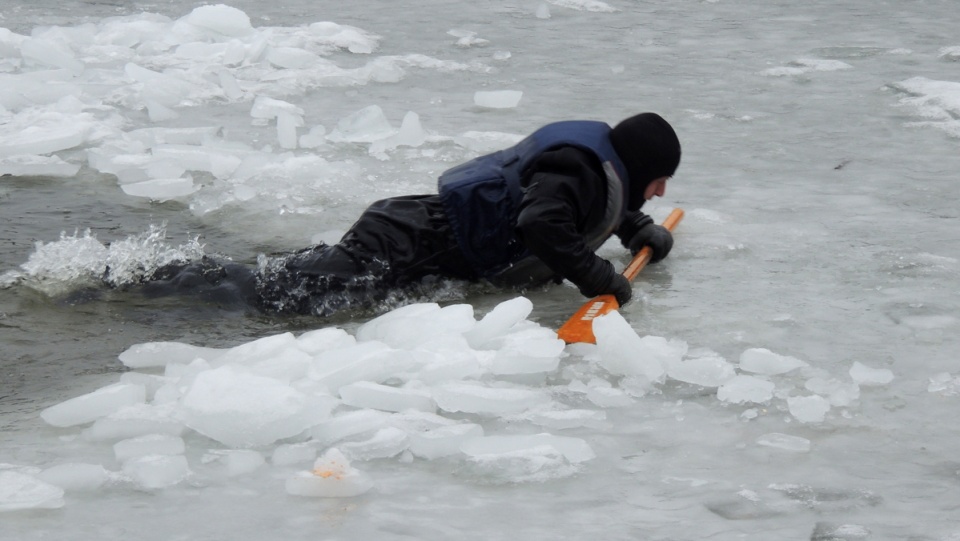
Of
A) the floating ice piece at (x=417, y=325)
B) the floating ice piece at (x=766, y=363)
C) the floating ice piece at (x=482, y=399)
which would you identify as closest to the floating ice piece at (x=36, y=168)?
the floating ice piece at (x=417, y=325)

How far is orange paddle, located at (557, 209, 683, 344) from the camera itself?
3.31 m

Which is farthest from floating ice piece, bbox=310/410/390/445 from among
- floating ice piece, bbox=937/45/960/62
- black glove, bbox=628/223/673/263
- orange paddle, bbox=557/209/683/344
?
floating ice piece, bbox=937/45/960/62

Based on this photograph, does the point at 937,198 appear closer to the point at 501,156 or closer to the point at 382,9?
the point at 501,156

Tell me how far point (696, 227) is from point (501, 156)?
0.95m

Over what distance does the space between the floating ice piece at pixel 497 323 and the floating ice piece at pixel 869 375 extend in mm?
891

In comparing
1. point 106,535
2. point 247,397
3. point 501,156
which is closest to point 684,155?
point 501,156

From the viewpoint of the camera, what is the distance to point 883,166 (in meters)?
5.02

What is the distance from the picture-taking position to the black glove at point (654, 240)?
4000 millimetres

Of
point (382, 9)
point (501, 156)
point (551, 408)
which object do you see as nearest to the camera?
point (551, 408)

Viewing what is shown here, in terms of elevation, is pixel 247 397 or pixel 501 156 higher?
pixel 501 156

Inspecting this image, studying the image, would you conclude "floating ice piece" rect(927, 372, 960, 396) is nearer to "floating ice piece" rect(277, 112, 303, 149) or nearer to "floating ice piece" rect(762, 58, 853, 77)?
"floating ice piece" rect(277, 112, 303, 149)

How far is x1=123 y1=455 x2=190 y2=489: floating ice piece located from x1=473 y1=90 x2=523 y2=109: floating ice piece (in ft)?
12.0

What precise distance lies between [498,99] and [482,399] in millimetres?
3288

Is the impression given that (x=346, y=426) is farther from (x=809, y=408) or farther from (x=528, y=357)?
(x=809, y=408)
